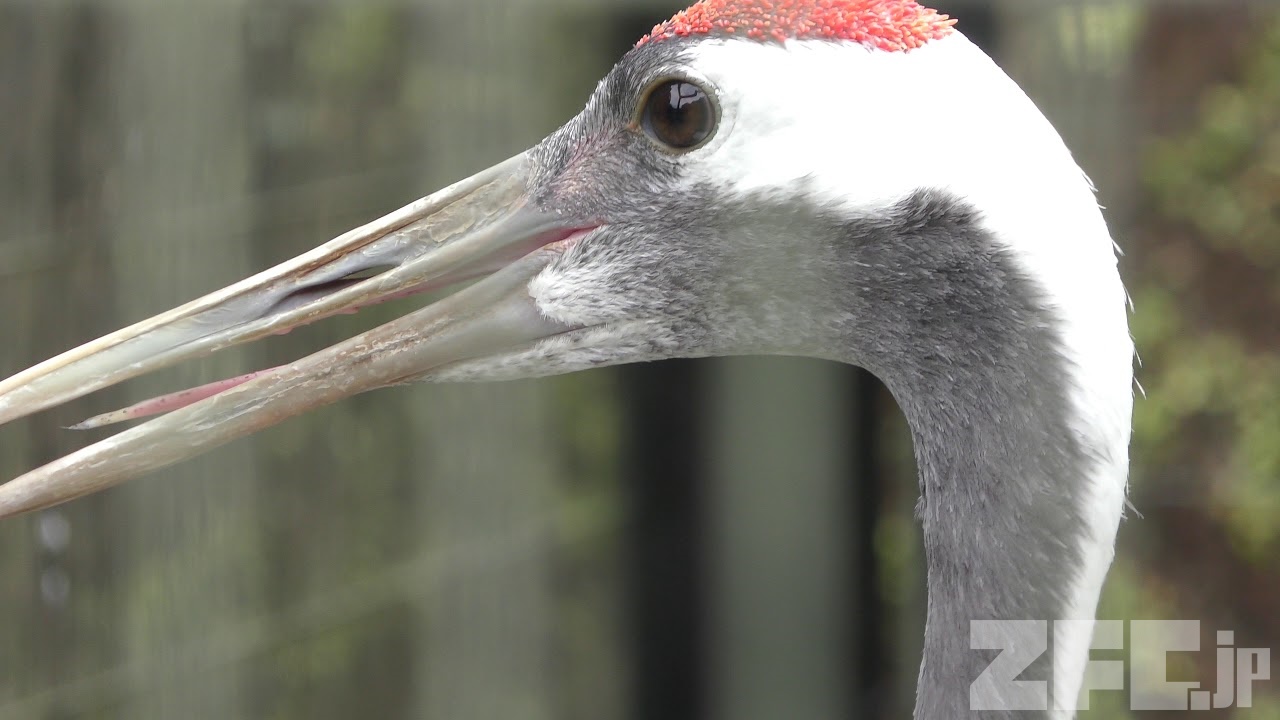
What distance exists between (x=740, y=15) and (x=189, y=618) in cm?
103

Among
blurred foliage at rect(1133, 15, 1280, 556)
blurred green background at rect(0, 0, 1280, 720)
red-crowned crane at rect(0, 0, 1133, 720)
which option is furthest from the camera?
blurred foliage at rect(1133, 15, 1280, 556)

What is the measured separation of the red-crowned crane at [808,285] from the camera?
771 millimetres

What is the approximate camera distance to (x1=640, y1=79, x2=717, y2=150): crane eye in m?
0.79

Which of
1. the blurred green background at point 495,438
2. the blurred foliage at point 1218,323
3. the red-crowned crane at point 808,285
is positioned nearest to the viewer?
the red-crowned crane at point 808,285

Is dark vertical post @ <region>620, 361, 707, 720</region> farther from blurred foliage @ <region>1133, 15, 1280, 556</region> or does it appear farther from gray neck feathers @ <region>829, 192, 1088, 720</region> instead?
gray neck feathers @ <region>829, 192, 1088, 720</region>

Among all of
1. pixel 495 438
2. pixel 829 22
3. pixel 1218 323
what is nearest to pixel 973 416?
pixel 829 22

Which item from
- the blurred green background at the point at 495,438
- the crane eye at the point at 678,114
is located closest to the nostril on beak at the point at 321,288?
the crane eye at the point at 678,114

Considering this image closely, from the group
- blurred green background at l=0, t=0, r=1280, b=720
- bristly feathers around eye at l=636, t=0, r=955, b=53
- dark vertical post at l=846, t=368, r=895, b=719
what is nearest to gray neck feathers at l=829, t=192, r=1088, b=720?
bristly feathers around eye at l=636, t=0, r=955, b=53

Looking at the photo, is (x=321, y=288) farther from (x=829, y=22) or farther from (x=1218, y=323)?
(x=1218, y=323)

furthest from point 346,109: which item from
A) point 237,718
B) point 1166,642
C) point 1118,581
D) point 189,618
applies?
point 1166,642

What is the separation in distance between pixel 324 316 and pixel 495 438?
0.76 metres

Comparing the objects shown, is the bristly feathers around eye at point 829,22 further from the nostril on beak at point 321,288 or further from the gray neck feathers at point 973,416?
the nostril on beak at point 321,288

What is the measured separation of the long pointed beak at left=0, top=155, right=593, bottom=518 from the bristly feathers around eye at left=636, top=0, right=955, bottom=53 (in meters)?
0.18

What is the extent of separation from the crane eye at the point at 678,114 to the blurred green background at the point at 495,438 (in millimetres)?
687
